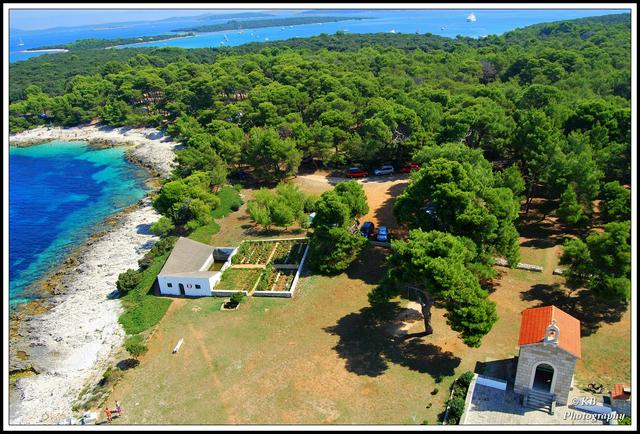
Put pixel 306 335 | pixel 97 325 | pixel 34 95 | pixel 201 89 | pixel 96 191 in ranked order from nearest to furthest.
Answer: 1. pixel 306 335
2. pixel 97 325
3. pixel 96 191
4. pixel 201 89
5. pixel 34 95

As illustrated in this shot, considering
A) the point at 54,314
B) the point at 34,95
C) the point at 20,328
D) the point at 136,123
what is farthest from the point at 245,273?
the point at 34,95

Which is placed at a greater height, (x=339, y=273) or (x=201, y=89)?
(x=201, y=89)

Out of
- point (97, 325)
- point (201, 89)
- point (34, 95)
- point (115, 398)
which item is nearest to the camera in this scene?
point (115, 398)

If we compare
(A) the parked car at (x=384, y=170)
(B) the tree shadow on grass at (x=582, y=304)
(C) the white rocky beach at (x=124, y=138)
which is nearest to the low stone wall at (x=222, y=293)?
(B) the tree shadow on grass at (x=582, y=304)

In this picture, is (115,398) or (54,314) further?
(54,314)

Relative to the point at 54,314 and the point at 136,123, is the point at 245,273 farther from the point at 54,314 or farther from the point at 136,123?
the point at 136,123

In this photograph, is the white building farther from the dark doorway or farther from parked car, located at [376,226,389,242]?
the dark doorway

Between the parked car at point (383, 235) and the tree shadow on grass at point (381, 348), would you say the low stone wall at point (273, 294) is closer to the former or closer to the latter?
the tree shadow on grass at point (381, 348)
